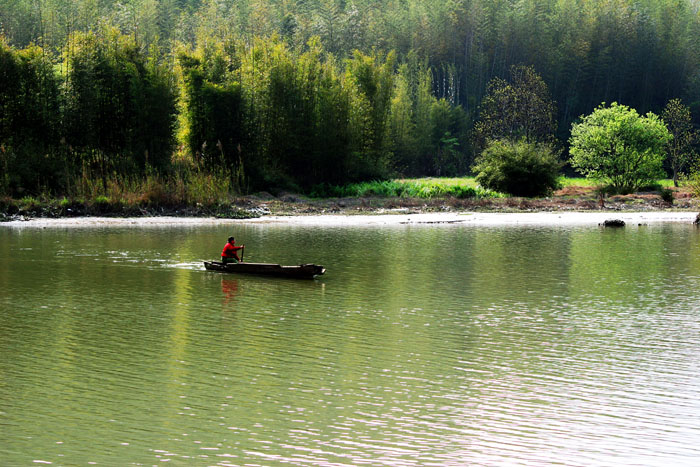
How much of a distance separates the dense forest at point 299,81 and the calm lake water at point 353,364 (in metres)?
18.8

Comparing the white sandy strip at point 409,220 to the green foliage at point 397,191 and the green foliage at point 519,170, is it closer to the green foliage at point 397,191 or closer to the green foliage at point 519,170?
the green foliage at point 397,191

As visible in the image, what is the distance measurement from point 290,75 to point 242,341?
1360 inches

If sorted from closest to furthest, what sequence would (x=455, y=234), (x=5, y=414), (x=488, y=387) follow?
1. (x=5, y=414)
2. (x=488, y=387)
3. (x=455, y=234)

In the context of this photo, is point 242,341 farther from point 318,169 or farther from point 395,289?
point 318,169

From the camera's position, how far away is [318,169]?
1858 inches

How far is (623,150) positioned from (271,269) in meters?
39.9

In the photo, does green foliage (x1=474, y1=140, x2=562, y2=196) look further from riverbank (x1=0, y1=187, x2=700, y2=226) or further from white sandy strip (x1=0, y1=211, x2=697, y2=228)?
white sandy strip (x1=0, y1=211, x2=697, y2=228)

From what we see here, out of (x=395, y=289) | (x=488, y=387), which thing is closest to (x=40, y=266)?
(x=395, y=289)

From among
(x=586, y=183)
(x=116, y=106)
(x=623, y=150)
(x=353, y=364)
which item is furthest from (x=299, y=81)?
(x=353, y=364)

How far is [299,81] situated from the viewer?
4588 centimetres

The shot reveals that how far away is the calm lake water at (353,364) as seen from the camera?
8.13 m

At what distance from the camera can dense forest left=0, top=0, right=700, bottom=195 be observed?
129 ft

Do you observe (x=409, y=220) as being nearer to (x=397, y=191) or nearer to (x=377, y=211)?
(x=377, y=211)

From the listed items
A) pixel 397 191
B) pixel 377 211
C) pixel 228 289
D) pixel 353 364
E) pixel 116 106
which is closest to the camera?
pixel 353 364
